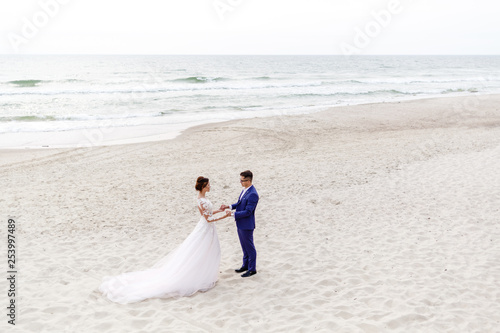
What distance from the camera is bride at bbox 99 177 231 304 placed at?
5926mm

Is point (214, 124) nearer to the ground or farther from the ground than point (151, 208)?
farther from the ground

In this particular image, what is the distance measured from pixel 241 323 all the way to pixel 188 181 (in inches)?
285

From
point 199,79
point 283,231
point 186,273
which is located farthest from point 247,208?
point 199,79

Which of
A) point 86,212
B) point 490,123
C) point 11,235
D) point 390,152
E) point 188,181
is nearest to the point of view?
point 11,235

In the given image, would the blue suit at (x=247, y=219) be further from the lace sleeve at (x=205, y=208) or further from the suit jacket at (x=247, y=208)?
the lace sleeve at (x=205, y=208)

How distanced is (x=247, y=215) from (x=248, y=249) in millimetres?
728

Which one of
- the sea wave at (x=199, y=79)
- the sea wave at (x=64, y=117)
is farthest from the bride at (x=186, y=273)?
the sea wave at (x=199, y=79)

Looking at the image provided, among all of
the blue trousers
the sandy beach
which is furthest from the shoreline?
the blue trousers

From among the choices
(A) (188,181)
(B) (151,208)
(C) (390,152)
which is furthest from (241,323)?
(C) (390,152)

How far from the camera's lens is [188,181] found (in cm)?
1205

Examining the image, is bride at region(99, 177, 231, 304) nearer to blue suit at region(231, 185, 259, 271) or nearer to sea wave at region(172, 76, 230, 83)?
blue suit at region(231, 185, 259, 271)

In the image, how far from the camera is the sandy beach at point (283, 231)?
5.40 m

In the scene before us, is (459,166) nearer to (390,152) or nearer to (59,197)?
(390,152)

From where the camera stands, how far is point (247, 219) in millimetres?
6230
